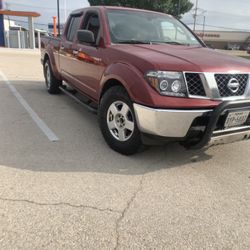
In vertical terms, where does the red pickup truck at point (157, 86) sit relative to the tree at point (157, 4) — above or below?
below

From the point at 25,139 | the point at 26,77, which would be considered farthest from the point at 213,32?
the point at 25,139

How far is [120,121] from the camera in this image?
419 centimetres

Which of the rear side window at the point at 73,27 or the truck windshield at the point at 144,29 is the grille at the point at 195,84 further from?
the rear side window at the point at 73,27

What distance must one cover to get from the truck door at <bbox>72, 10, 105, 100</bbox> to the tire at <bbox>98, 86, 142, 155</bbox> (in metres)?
0.51

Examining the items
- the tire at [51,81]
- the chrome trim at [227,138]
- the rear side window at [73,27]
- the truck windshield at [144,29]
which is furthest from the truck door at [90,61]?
the tire at [51,81]

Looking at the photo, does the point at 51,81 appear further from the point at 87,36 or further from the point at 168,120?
the point at 168,120

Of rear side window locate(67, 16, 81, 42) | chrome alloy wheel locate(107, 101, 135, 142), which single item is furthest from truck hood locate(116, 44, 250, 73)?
rear side window locate(67, 16, 81, 42)

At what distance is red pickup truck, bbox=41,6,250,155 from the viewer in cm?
346

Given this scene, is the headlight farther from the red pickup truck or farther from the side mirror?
the side mirror

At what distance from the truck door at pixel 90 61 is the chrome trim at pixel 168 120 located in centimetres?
127

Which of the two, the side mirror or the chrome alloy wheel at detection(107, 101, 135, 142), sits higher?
the side mirror

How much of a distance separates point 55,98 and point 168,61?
15.0 feet

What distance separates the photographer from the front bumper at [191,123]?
344 centimetres

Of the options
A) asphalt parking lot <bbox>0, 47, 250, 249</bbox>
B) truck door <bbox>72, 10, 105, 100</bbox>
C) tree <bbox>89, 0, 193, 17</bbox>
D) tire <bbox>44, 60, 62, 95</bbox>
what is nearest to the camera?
asphalt parking lot <bbox>0, 47, 250, 249</bbox>
